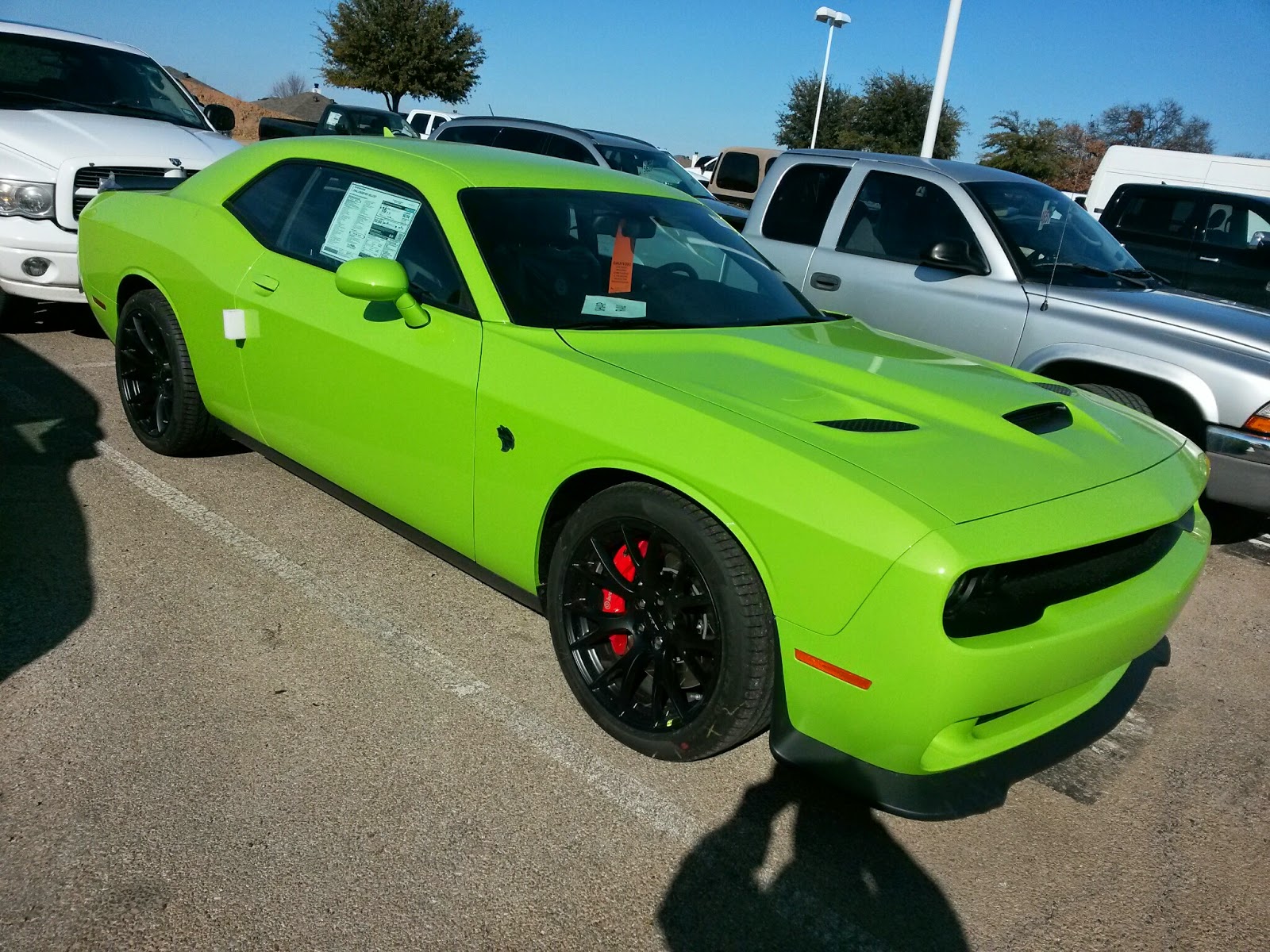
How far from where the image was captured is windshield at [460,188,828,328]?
324 cm

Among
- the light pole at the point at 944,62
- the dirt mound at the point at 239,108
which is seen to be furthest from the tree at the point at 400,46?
the light pole at the point at 944,62

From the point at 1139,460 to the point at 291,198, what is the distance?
10.4ft

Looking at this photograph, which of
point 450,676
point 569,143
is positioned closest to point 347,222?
point 450,676

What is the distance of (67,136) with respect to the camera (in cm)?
627

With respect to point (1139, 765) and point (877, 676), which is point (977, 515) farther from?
point (1139, 765)

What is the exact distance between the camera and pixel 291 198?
3.97 meters

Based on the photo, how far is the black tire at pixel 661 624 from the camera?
7.97ft

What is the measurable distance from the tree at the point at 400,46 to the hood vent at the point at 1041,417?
35618 millimetres

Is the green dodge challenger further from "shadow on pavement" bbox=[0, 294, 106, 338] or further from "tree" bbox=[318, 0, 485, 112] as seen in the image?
"tree" bbox=[318, 0, 485, 112]

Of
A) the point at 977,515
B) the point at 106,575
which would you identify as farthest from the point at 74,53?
the point at 977,515

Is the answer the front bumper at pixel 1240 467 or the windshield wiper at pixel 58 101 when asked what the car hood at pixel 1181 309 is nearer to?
the front bumper at pixel 1240 467

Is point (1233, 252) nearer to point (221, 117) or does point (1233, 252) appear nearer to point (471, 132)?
point (471, 132)

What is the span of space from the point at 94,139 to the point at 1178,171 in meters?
13.2

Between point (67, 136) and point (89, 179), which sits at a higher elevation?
point (67, 136)
